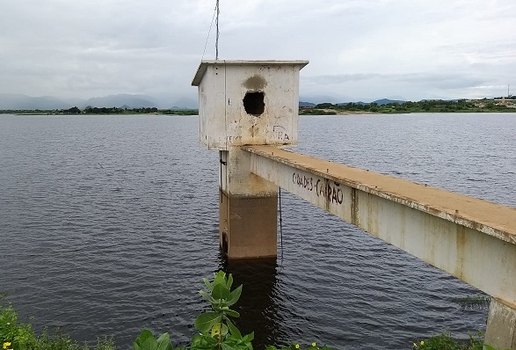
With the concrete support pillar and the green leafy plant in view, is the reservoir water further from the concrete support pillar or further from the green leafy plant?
the green leafy plant

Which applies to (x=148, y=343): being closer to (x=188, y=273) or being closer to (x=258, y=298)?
(x=258, y=298)

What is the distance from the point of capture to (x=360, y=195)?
32.2ft

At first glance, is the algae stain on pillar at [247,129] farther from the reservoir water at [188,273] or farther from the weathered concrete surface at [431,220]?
the weathered concrete surface at [431,220]

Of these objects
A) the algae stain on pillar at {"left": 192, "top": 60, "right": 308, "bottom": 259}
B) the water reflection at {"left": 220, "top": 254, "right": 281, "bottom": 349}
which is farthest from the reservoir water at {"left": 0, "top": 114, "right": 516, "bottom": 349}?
the algae stain on pillar at {"left": 192, "top": 60, "right": 308, "bottom": 259}

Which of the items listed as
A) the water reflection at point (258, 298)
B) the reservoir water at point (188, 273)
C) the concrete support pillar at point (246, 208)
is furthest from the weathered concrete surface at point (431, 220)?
the concrete support pillar at point (246, 208)

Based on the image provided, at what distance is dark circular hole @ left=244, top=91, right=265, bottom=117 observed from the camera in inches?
719

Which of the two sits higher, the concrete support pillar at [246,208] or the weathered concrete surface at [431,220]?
the weathered concrete surface at [431,220]

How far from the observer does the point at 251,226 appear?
17.8 metres

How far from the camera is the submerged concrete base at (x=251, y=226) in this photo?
693 inches

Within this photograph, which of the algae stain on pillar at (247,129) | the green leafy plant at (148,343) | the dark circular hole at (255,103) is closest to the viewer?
A: the green leafy plant at (148,343)

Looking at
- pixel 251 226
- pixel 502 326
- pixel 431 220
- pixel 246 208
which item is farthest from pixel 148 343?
pixel 251 226

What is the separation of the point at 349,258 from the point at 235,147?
6405mm

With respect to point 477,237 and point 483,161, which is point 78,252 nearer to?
point 477,237

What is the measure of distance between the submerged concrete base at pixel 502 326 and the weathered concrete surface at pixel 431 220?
0.36 ft
